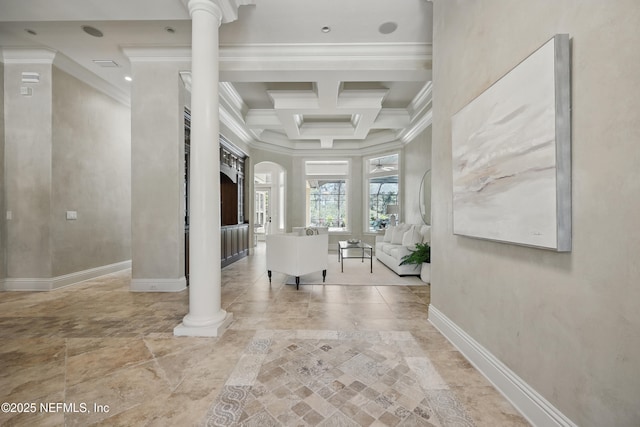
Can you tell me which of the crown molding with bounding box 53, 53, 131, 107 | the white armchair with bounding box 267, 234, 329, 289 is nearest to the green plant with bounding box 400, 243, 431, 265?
the white armchair with bounding box 267, 234, 329, 289

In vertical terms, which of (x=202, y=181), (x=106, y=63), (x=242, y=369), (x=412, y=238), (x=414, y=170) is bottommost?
(x=242, y=369)

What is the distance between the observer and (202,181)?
2.45 meters

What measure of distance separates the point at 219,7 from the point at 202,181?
1725 millimetres

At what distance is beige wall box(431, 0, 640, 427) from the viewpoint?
1021 millimetres

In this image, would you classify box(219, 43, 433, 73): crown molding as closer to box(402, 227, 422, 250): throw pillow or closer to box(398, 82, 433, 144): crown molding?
box(398, 82, 433, 144): crown molding

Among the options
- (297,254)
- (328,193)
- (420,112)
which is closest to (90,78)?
(297,254)

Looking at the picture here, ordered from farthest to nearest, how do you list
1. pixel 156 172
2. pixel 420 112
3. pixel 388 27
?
pixel 420 112 < pixel 156 172 < pixel 388 27

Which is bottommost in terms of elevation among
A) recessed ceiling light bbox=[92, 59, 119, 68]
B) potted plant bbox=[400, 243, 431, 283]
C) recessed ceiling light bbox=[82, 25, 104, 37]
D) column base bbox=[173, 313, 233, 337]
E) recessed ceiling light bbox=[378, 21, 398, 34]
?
column base bbox=[173, 313, 233, 337]

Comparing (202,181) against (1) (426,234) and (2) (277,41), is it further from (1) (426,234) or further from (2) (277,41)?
(1) (426,234)

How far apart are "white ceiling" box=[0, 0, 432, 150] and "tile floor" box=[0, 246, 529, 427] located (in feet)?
10.6

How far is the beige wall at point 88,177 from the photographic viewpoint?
3.96 m

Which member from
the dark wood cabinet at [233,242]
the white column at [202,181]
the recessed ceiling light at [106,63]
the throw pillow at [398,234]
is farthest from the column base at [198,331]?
the throw pillow at [398,234]

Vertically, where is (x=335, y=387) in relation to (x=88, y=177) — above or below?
below

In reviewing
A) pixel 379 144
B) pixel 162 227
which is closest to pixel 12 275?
pixel 162 227
